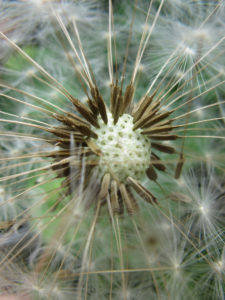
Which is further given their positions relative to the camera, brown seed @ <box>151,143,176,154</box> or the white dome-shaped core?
brown seed @ <box>151,143,176,154</box>

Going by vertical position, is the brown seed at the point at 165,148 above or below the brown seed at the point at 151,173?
above

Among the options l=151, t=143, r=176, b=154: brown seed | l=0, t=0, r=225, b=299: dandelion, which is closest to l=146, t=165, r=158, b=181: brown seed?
l=0, t=0, r=225, b=299: dandelion

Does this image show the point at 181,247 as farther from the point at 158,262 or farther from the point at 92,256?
the point at 92,256

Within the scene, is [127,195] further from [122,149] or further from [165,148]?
[165,148]

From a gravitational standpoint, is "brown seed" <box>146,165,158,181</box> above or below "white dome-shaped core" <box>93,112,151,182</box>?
below

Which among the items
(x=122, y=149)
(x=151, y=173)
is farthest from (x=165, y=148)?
(x=122, y=149)

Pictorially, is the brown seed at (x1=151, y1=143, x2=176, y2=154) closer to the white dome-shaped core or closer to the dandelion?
the dandelion

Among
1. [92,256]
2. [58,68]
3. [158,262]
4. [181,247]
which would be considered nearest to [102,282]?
[92,256]

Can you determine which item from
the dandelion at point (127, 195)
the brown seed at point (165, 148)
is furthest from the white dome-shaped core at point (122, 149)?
the brown seed at point (165, 148)

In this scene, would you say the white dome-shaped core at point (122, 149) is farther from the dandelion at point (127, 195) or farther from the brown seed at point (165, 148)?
the brown seed at point (165, 148)
